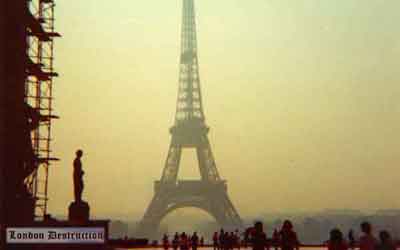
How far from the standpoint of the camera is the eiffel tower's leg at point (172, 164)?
6425 cm

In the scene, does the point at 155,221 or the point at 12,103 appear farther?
the point at 155,221

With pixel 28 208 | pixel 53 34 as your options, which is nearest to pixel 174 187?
pixel 53 34

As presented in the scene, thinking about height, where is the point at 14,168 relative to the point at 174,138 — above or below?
below

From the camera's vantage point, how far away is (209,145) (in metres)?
65.0

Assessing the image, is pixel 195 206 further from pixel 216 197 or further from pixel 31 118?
pixel 31 118

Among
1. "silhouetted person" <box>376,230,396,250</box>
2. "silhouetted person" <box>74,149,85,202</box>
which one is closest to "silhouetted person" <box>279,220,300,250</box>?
"silhouetted person" <box>376,230,396,250</box>

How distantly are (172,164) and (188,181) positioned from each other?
1.95 metres

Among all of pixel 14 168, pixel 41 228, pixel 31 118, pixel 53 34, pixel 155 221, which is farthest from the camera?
pixel 155 221

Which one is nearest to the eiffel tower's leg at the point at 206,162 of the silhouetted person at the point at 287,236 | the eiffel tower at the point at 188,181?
the eiffel tower at the point at 188,181

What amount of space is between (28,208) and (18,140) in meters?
2.42

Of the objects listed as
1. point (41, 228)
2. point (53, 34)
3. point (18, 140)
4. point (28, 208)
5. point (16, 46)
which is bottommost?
point (41, 228)

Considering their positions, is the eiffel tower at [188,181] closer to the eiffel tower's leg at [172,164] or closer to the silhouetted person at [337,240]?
the eiffel tower's leg at [172,164]

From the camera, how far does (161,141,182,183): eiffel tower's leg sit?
6425cm

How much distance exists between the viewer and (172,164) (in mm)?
65000
